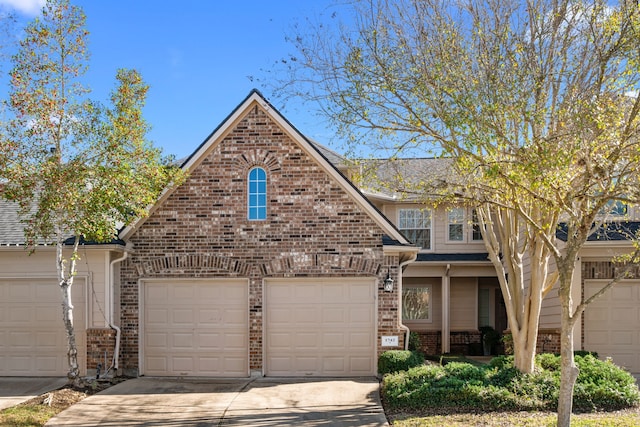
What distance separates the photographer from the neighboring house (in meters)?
14.0

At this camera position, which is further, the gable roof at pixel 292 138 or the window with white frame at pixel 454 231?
the window with white frame at pixel 454 231

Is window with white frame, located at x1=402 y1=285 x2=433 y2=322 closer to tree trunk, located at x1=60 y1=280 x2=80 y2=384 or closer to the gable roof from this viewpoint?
the gable roof

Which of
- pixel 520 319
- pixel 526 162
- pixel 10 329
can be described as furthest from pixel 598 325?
pixel 10 329

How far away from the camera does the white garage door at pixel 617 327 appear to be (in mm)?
15172

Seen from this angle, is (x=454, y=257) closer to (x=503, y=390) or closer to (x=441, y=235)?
(x=441, y=235)

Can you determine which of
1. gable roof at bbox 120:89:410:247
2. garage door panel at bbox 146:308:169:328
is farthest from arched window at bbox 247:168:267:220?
garage door panel at bbox 146:308:169:328

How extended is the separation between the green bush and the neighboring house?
0.49 meters

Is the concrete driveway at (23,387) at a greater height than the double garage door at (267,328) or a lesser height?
lesser

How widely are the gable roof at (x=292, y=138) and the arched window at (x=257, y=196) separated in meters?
1.02

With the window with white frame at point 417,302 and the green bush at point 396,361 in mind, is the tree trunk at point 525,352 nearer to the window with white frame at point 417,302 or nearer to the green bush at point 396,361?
the green bush at point 396,361

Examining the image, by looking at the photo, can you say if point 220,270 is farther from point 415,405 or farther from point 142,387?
point 415,405

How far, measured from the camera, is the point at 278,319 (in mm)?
14148

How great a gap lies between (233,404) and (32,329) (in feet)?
18.3

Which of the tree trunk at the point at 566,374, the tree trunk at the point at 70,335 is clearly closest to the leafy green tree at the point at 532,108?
the tree trunk at the point at 566,374
